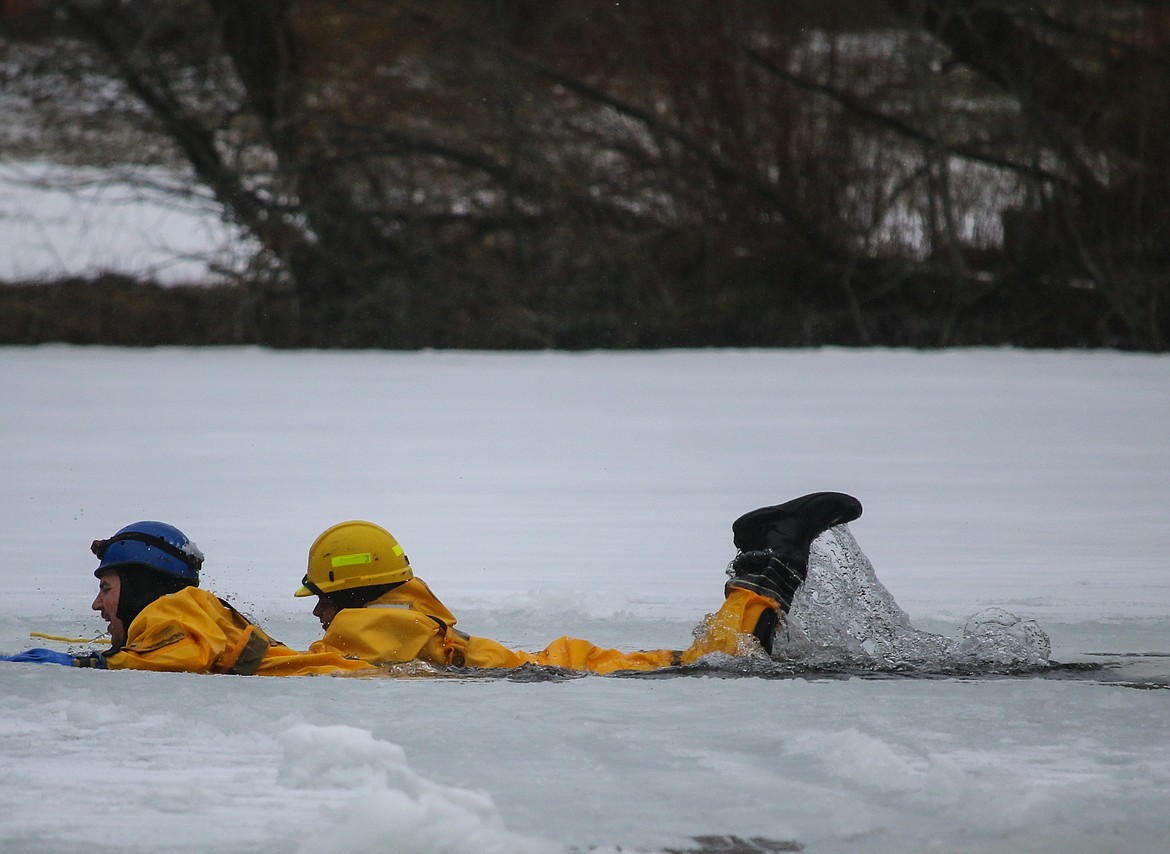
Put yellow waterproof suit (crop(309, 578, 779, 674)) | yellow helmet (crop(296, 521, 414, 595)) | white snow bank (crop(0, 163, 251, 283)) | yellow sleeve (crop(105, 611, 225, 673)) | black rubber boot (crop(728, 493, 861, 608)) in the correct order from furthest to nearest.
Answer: white snow bank (crop(0, 163, 251, 283)) < black rubber boot (crop(728, 493, 861, 608)) < yellow helmet (crop(296, 521, 414, 595)) < yellow waterproof suit (crop(309, 578, 779, 674)) < yellow sleeve (crop(105, 611, 225, 673))

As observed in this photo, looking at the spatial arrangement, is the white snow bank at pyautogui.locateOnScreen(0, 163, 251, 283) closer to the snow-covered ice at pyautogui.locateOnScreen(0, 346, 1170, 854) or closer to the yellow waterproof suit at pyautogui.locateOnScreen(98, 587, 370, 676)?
the snow-covered ice at pyautogui.locateOnScreen(0, 346, 1170, 854)

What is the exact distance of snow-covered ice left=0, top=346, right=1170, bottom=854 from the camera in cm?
306

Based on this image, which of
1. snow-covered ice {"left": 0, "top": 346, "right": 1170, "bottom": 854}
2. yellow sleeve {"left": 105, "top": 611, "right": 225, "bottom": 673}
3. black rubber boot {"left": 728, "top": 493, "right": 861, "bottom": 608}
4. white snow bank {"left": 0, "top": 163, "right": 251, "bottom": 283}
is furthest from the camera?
white snow bank {"left": 0, "top": 163, "right": 251, "bottom": 283}

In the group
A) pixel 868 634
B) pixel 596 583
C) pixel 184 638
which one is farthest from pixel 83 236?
pixel 868 634

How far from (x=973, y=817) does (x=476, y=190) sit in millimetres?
14399

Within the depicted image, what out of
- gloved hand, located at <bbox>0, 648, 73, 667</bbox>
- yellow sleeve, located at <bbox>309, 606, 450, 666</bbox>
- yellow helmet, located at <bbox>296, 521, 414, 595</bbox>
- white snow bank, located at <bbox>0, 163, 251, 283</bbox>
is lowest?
gloved hand, located at <bbox>0, 648, 73, 667</bbox>

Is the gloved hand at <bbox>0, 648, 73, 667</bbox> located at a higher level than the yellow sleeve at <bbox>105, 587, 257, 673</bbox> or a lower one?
lower

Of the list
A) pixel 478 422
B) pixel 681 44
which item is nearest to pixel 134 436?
pixel 478 422

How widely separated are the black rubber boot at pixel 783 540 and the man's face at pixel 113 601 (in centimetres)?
192

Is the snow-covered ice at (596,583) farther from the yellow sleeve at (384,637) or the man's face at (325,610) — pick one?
the man's face at (325,610)

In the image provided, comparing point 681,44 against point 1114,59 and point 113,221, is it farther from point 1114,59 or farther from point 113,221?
point 113,221

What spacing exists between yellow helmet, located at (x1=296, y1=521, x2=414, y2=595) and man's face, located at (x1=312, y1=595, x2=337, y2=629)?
0.20ft

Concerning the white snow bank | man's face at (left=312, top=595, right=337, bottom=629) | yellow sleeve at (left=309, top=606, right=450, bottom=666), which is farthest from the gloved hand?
the white snow bank

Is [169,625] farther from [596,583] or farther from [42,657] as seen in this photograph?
→ [596,583]
